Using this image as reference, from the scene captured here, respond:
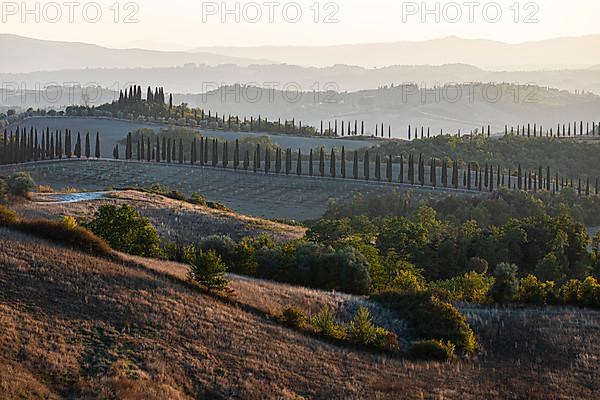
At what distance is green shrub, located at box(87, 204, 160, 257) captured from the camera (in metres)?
44.4

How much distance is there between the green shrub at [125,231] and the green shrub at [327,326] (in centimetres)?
1457

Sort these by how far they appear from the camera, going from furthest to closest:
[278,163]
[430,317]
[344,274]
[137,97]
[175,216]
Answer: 1. [137,97]
2. [278,163]
3. [175,216]
4. [344,274]
5. [430,317]

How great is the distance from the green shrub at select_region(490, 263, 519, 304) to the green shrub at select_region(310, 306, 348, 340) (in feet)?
39.5

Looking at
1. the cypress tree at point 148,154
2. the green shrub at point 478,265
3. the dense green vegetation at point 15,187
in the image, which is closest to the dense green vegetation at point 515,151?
the cypress tree at point 148,154

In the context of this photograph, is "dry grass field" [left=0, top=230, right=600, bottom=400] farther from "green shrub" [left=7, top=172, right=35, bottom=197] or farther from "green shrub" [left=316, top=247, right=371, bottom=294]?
"green shrub" [left=7, top=172, right=35, bottom=197]

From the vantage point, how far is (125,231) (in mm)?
45188

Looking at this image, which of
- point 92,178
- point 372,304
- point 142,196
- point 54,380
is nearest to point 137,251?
point 372,304

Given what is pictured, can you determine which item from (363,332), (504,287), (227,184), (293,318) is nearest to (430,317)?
(363,332)

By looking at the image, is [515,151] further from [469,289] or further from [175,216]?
[469,289]

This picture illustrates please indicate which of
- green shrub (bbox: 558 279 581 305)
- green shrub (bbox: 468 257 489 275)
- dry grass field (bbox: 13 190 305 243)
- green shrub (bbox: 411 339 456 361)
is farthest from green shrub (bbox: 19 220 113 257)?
green shrub (bbox: 468 257 489 275)

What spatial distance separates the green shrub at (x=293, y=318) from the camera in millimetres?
32188

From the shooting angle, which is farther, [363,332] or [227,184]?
[227,184]

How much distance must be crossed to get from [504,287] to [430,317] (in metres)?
8.33

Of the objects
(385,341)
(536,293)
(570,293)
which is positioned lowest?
(385,341)
